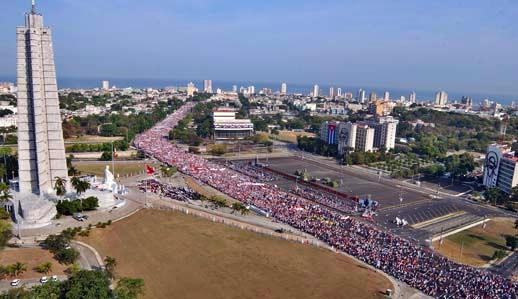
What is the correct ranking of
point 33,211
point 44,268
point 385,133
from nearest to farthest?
point 44,268
point 33,211
point 385,133

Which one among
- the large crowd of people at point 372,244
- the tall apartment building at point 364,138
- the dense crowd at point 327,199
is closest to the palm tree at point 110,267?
the large crowd of people at point 372,244

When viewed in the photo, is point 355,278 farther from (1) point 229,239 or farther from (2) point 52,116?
(2) point 52,116

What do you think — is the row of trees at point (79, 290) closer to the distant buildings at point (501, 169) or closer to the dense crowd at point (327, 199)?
the dense crowd at point (327, 199)

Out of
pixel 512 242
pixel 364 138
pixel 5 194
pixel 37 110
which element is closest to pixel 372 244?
pixel 512 242

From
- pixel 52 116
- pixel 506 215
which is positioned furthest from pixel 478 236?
pixel 52 116

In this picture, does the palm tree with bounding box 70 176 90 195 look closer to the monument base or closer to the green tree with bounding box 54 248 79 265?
the monument base

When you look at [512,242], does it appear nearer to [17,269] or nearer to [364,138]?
[17,269]
